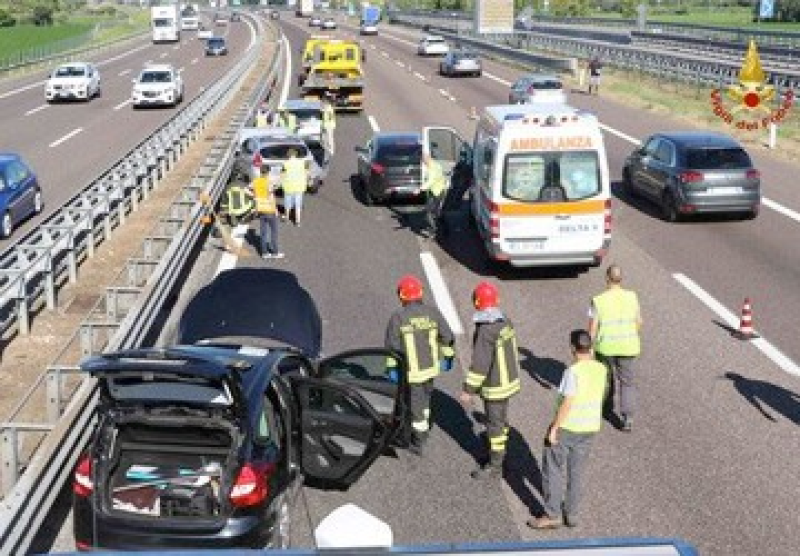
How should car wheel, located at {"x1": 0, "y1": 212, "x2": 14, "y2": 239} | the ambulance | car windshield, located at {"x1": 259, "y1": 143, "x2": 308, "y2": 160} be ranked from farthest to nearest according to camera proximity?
1. car windshield, located at {"x1": 259, "y1": 143, "x2": 308, "y2": 160}
2. car wheel, located at {"x1": 0, "y1": 212, "x2": 14, "y2": 239}
3. the ambulance

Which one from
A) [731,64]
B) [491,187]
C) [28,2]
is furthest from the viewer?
[28,2]

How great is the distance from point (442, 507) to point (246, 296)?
3810 mm

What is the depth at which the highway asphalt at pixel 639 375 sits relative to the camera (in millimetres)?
8867

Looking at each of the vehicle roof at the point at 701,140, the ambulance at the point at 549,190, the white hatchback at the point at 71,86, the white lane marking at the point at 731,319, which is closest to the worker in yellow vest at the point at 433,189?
the ambulance at the point at 549,190

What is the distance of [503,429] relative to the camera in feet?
30.6

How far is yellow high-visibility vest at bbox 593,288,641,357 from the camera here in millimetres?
10602

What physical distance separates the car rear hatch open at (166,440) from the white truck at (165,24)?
91.2 m

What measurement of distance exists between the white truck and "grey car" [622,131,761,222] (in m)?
79.0

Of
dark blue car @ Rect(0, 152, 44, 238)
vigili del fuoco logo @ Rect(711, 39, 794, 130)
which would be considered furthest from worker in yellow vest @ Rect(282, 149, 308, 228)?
vigili del fuoco logo @ Rect(711, 39, 794, 130)

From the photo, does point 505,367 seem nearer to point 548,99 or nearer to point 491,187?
point 491,187

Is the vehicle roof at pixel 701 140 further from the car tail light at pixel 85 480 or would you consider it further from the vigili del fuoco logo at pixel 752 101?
the car tail light at pixel 85 480

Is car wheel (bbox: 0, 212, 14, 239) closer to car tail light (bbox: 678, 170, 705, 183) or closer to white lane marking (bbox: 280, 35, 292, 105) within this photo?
car tail light (bbox: 678, 170, 705, 183)

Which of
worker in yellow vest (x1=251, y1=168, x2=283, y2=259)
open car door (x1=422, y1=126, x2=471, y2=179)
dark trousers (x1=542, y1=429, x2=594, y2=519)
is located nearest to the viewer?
dark trousers (x1=542, y1=429, x2=594, y2=519)

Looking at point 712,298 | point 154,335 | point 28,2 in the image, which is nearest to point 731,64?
point 712,298
